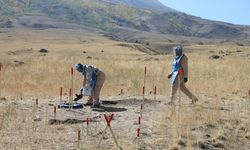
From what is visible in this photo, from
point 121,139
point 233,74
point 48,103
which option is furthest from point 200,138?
point 233,74

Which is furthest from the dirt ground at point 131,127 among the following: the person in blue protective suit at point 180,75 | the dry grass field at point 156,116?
the person in blue protective suit at point 180,75

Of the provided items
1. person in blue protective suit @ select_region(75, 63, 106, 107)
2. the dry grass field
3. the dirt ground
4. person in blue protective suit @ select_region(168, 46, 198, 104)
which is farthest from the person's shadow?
person in blue protective suit @ select_region(168, 46, 198, 104)

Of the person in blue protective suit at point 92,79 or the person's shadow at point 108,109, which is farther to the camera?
the person in blue protective suit at point 92,79

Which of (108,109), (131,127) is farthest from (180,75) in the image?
(131,127)

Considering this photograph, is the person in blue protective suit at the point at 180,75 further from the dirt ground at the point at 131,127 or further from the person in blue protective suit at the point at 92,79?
the person in blue protective suit at the point at 92,79

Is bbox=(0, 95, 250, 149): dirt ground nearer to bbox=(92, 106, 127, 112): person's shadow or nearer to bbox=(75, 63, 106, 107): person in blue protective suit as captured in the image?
bbox=(92, 106, 127, 112): person's shadow

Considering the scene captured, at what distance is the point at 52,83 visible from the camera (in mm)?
22594

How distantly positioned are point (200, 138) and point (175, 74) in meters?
4.94

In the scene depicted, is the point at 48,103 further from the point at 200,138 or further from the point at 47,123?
the point at 200,138

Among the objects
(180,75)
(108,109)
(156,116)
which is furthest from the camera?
(180,75)

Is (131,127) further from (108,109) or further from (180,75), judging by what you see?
(180,75)

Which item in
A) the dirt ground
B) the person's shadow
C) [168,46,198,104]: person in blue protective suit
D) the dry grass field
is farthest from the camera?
[168,46,198,104]: person in blue protective suit

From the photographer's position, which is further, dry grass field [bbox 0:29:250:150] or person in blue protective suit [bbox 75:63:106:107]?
person in blue protective suit [bbox 75:63:106:107]

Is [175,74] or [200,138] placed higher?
[175,74]
